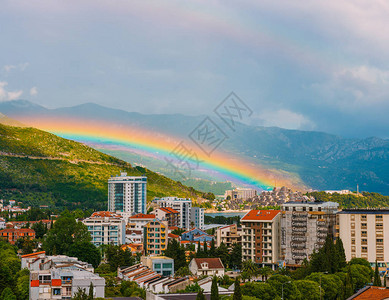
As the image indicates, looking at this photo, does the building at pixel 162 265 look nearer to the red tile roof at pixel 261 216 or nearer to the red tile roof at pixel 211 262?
the red tile roof at pixel 211 262

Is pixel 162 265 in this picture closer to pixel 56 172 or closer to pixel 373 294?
pixel 373 294

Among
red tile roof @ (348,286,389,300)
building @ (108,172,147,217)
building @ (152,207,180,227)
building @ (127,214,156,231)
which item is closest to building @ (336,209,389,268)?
red tile roof @ (348,286,389,300)

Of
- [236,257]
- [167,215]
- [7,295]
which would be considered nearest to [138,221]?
[167,215]

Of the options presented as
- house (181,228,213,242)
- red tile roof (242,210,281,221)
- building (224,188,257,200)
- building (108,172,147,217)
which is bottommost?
house (181,228,213,242)

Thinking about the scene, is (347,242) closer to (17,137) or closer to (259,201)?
(17,137)

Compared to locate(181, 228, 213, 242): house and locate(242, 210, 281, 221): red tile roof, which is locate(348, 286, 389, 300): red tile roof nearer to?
locate(242, 210, 281, 221): red tile roof

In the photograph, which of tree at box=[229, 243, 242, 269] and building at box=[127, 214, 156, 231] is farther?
building at box=[127, 214, 156, 231]

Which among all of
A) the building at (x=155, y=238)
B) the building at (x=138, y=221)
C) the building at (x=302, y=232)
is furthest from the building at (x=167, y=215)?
the building at (x=302, y=232)
